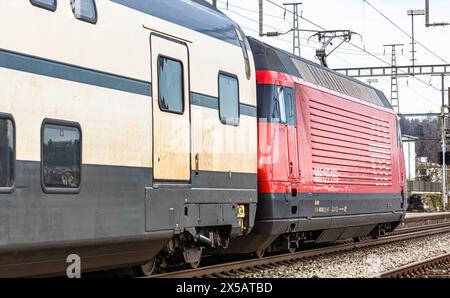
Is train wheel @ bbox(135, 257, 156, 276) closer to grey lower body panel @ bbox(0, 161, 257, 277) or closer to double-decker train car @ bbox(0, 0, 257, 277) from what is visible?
double-decker train car @ bbox(0, 0, 257, 277)

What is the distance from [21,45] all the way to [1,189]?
133cm

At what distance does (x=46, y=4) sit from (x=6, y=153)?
155cm

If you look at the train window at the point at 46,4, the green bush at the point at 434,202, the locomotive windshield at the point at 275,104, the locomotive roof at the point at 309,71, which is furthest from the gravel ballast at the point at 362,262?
the green bush at the point at 434,202

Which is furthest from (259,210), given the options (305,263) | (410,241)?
(410,241)

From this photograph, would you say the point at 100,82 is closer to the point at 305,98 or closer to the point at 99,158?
the point at 99,158

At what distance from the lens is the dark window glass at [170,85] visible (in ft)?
28.7

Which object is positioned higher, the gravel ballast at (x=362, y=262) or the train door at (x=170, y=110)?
the train door at (x=170, y=110)

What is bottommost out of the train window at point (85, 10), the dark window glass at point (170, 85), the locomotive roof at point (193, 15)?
the dark window glass at point (170, 85)

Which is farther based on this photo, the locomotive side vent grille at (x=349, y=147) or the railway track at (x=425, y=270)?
the locomotive side vent grille at (x=349, y=147)

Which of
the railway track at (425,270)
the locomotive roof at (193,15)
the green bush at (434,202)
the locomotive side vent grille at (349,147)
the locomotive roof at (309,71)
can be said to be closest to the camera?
the locomotive roof at (193,15)

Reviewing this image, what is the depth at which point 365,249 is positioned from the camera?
1625 centimetres

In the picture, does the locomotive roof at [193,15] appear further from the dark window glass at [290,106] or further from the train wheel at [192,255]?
the train wheel at [192,255]

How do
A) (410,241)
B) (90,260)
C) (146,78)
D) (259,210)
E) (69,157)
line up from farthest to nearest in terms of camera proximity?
(410,241) < (259,210) < (146,78) < (90,260) < (69,157)

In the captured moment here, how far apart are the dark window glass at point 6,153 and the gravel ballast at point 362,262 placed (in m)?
5.38
